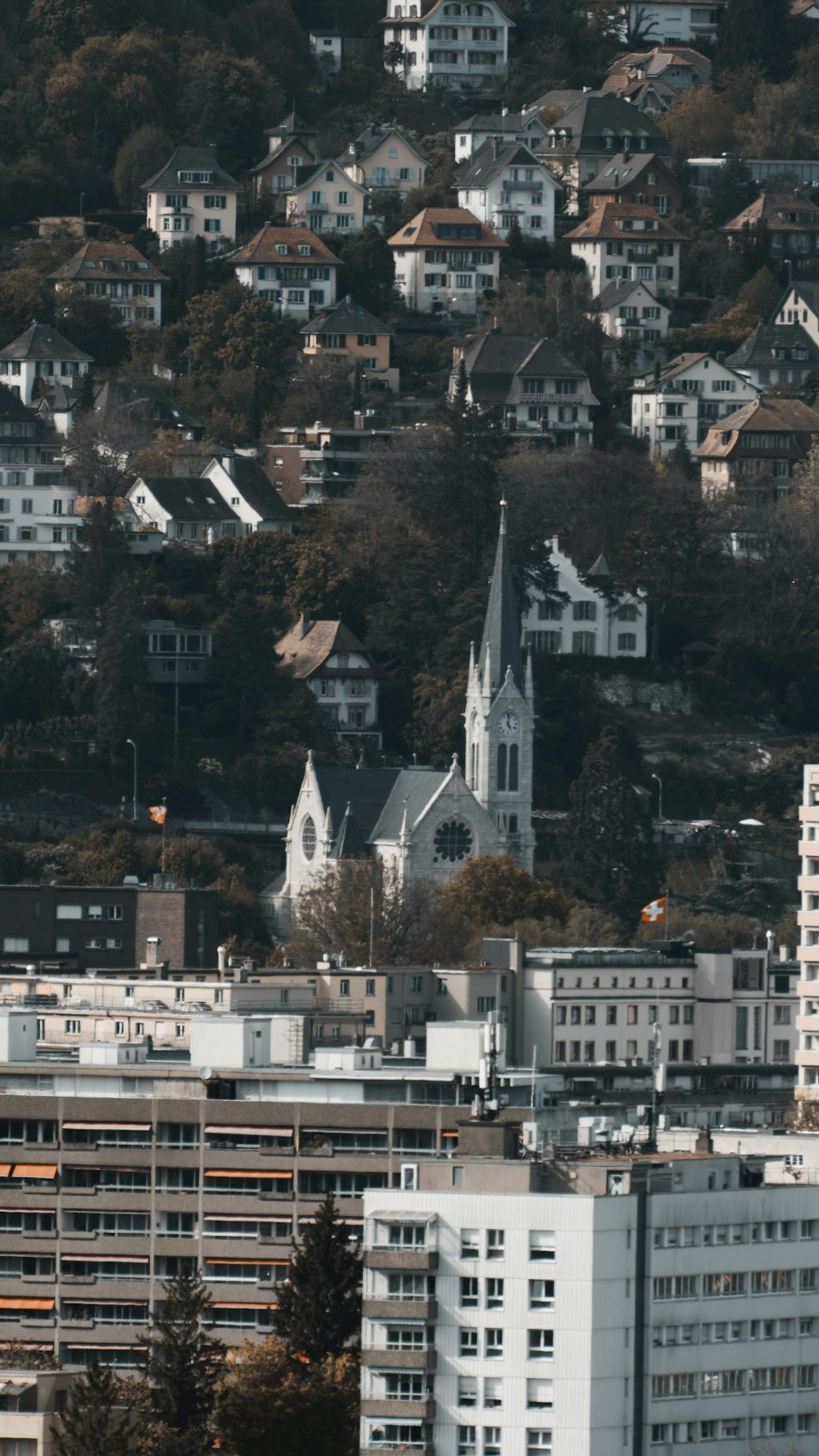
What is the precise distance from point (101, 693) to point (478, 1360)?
99.2 metres

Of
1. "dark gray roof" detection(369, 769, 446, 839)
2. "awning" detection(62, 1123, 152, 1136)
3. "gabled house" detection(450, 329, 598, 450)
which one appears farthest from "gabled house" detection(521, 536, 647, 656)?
"awning" detection(62, 1123, 152, 1136)

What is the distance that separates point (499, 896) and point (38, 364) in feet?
166

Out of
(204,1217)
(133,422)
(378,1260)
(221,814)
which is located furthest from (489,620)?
(378,1260)

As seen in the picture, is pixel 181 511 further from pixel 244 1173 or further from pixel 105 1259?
pixel 244 1173

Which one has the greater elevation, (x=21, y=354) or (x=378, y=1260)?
(x=21, y=354)

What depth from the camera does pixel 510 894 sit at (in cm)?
15312

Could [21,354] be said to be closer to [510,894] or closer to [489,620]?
[489,620]

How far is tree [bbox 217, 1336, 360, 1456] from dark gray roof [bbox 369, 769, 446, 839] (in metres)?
91.2

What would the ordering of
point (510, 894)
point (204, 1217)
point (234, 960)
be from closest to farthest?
1. point (204, 1217)
2. point (234, 960)
3. point (510, 894)

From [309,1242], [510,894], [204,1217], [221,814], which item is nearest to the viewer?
[309,1242]

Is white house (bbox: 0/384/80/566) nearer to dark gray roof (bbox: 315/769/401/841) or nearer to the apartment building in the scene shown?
dark gray roof (bbox: 315/769/401/841)

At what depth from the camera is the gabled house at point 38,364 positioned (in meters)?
196

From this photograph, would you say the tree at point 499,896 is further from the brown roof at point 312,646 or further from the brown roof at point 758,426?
the brown roof at point 758,426

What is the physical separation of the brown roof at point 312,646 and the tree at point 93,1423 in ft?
342
